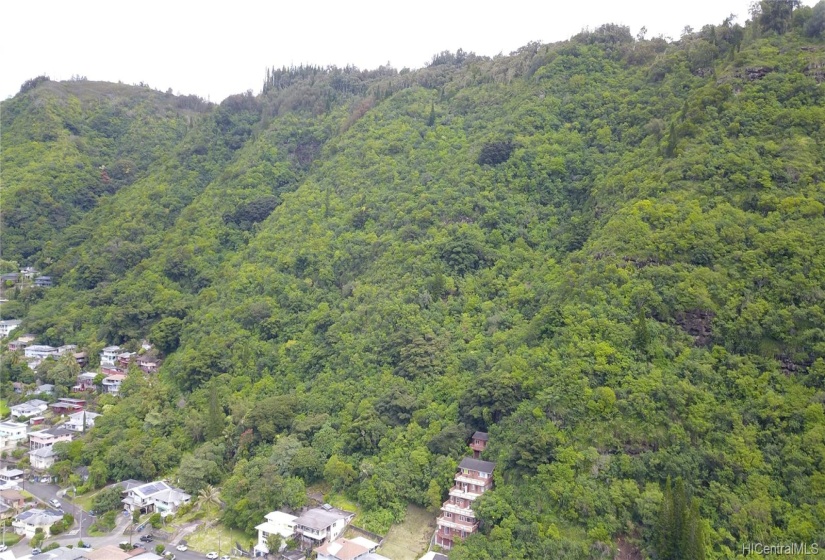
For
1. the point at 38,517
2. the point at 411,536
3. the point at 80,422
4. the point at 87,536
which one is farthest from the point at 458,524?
the point at 80,422

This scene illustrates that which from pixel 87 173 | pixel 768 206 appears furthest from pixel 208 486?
pixel 87 173

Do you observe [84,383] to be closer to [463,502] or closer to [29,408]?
[29,408]

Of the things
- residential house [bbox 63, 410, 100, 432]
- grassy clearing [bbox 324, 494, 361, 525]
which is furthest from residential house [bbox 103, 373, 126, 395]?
grassy clearing [bbox 324, 494, 361, 525]

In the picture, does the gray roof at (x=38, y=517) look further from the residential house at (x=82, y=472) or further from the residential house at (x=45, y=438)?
the residential house at (x=45, y=438)

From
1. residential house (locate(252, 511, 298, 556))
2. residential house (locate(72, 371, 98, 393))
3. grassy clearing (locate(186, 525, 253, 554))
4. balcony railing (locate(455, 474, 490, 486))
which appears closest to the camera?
balcony railing (locate(455, 474, 490, 486))

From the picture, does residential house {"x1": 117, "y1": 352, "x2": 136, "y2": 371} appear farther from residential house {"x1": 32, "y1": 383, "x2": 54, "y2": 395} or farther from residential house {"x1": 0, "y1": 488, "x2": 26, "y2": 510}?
residential house {"x1": 0, "y1": 488, "x2": 26, "y2": 510}

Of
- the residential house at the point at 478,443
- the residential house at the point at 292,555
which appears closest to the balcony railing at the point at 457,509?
the residential house at the point at 478,443
